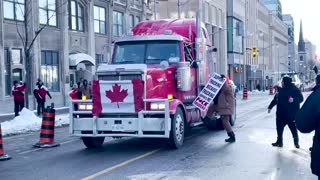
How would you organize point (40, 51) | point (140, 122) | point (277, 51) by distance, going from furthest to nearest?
point (277, 51) < point (40, 51) < point (140, 122)

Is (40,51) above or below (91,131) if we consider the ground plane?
above

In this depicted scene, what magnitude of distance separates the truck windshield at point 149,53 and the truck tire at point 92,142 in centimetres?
206

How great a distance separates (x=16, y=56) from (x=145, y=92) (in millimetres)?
21873

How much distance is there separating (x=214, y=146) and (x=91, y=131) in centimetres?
313

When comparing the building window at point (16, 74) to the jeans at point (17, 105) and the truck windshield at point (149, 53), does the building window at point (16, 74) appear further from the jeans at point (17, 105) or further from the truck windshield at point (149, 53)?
the truck windshield at point (149, 53)

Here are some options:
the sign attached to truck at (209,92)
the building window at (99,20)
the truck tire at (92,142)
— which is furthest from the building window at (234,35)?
the truck tire at (92,142)

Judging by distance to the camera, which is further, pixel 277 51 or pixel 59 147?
pixel 277 51

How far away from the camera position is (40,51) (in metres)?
34.6

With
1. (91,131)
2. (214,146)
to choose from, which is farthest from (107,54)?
(214,146)

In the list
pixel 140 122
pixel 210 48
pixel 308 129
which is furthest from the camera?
pixel 210 48

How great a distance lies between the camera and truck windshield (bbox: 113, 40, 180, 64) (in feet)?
43.7

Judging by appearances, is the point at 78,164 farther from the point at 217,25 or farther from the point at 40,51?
the point at 217,25

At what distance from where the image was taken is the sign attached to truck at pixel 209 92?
1409 centimetres

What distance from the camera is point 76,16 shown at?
3962cm
